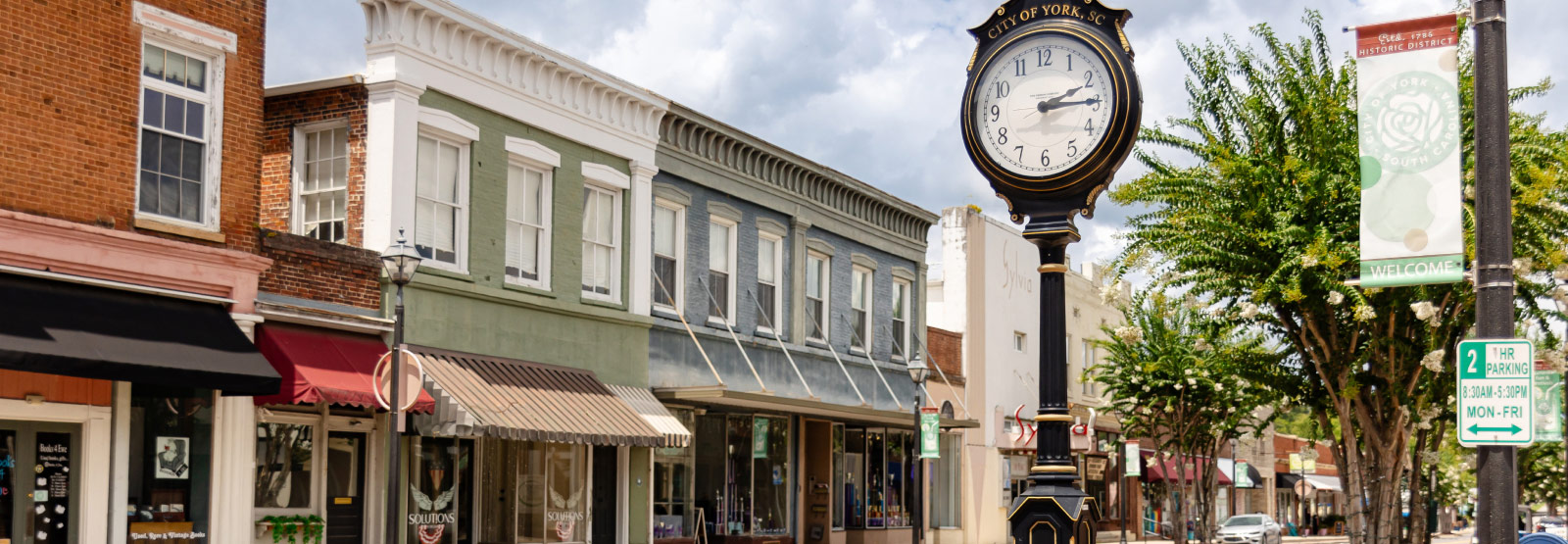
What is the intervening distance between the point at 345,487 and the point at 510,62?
237 inches

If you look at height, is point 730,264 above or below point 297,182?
A: below

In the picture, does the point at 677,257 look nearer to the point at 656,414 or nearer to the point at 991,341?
the point at 656,414

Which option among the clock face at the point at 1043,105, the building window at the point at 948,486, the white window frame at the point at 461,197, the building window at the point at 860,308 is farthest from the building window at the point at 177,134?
the building window at the point at 948,486

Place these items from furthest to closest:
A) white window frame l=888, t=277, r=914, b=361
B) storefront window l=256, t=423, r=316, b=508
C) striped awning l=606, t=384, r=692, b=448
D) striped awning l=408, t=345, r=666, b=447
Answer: white window frame l=888, t=277, r=914, b=361
striped awning l=606, t=384, r=692, b=448
striped awning l=408, t=345, r=666, b=447
storefront window l=256, t=423, r=316, b=508

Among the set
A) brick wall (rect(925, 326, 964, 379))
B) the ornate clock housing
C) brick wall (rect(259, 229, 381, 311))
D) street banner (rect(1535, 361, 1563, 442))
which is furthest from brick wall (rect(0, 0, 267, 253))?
brick wall (rect(925, 326, 964, 379))

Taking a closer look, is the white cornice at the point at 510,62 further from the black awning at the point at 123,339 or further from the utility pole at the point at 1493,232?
the utility pole at the point at 1493,232

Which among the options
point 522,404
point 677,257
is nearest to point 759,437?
point 677,257

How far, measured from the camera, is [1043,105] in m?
11.3

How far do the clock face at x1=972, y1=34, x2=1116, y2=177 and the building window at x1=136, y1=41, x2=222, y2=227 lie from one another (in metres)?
8.31

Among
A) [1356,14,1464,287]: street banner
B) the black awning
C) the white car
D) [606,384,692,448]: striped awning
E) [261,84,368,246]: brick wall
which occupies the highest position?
[261,84,368,246]: brick wall

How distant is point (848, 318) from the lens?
1162 inches

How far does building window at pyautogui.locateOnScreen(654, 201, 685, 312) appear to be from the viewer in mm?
23594

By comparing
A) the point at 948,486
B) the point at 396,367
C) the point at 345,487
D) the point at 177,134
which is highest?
the point at 177,134

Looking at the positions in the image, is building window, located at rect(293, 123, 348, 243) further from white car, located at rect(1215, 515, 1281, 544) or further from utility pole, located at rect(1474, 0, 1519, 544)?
white car, located at rect(1215, 515, 1281, 544)
